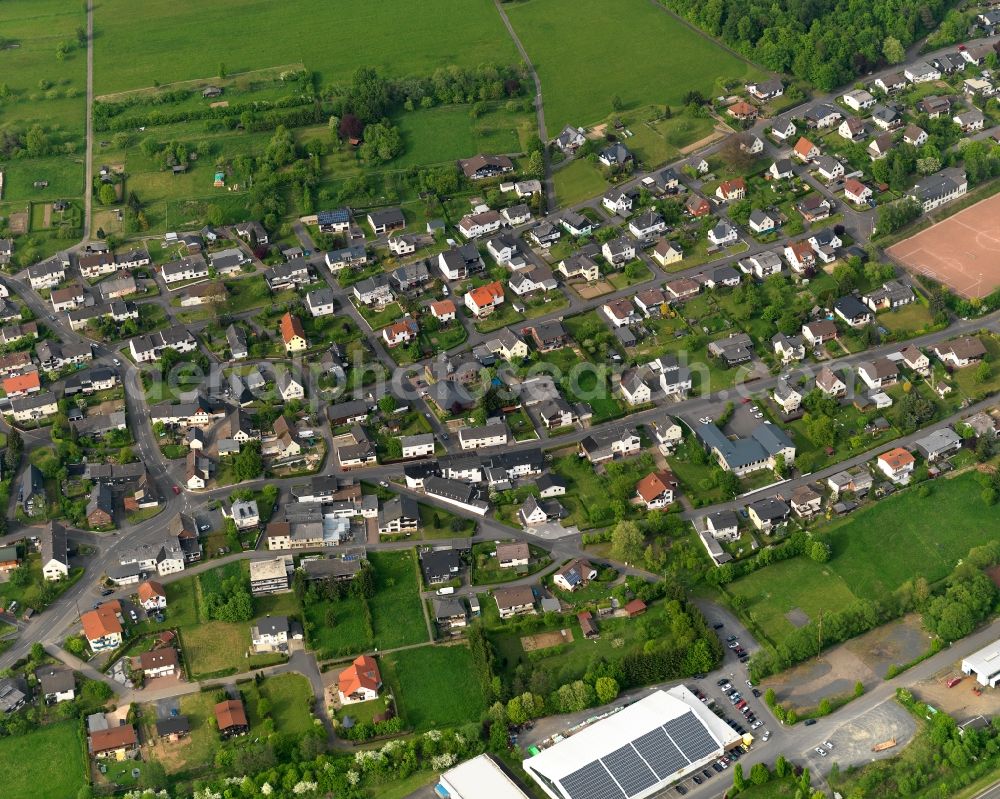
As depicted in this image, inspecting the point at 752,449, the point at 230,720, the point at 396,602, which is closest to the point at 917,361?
the point at 752,449

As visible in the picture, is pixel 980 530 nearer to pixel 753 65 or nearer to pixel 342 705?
pixel 342 705

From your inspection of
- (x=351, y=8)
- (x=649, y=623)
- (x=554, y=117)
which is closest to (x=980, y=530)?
(x=649, y=623)

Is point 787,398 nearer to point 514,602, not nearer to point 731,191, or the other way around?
point 514,602

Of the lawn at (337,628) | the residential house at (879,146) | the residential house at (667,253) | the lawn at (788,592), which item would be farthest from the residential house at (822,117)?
the lawn at (337,628)

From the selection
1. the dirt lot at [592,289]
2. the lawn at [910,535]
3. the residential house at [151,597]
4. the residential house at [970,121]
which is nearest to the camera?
the residential house at [151,597]

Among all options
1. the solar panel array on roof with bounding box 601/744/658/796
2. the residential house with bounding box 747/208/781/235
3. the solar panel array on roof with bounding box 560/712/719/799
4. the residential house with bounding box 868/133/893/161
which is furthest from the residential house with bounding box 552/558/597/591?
the residential house with bounding box 868/133/893/161

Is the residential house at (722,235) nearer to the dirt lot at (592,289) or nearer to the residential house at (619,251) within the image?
the residential house at (619,251)
